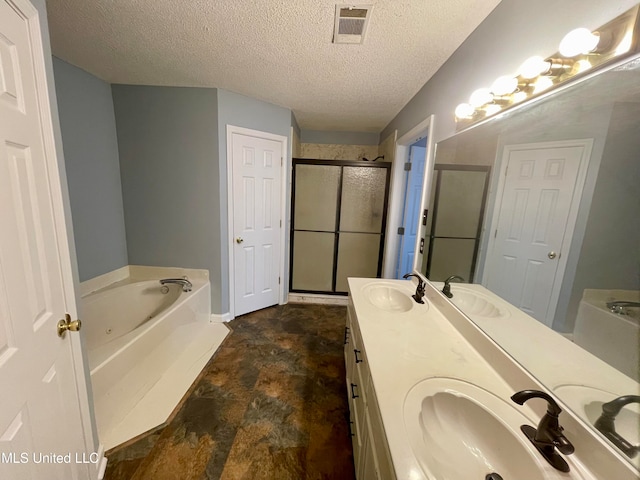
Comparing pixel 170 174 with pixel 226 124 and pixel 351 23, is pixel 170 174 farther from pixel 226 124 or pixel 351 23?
pixel 351 23

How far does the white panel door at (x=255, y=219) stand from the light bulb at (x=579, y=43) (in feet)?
→ 7.53

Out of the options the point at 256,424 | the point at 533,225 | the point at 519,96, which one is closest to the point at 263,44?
the point at 519,96

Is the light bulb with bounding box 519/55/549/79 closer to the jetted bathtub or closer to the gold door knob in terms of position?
the gold door knob

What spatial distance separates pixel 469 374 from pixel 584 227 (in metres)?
0.62

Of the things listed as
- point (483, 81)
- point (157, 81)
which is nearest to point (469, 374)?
point (483, 81)

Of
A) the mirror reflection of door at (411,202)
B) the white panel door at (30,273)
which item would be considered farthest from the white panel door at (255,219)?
the white panel door at (30,273)

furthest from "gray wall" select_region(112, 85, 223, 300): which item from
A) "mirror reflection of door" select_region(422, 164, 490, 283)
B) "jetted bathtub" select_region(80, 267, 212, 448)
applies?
"mirror reflection of door" select_region(422, 164, 490, 283)

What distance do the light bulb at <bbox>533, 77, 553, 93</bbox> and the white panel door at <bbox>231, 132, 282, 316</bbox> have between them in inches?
87.3

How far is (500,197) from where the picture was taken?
1.00m

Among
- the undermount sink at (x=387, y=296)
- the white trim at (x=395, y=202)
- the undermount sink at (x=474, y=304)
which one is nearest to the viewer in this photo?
the undermount sink at (x=474, y=304)

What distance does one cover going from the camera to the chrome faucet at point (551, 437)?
60 centimetres

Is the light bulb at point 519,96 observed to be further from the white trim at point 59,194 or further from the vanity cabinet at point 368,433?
the white trim at point 59,194

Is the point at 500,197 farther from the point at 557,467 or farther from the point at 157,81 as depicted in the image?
the point at 157,81

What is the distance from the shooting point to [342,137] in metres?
3.50
